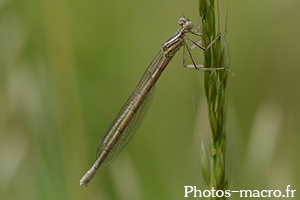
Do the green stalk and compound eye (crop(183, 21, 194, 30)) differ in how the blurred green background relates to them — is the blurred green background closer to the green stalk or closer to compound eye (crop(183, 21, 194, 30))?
the green stalk

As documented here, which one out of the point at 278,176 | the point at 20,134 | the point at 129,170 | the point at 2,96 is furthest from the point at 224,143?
the point at 2,96

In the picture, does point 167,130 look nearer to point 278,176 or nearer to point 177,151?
point 177,151

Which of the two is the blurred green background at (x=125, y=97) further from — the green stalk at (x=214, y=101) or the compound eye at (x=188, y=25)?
the compound eye at (x=188, y=25)

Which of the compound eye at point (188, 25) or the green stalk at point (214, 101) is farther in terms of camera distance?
the compound eye at point (188, 25)

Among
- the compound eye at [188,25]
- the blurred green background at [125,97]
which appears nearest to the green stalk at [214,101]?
the blurred green background at [125,97]

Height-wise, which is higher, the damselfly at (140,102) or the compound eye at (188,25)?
the compound eye at (188,25)

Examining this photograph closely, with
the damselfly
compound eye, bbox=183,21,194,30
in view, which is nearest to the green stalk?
compound eye, bbox=183,21,194,30

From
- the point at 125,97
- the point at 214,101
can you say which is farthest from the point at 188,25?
the point at 214,101
